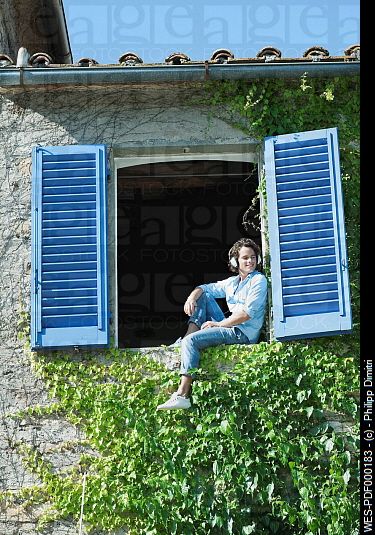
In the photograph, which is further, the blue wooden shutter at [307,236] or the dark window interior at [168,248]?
the dark window interior at [168,248]

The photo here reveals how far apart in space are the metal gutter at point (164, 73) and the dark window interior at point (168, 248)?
10.2 feet

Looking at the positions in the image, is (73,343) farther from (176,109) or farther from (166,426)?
(176,109)

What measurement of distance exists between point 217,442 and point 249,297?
49.0 inches

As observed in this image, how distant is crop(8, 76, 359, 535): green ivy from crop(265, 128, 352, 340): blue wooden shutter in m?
0.17

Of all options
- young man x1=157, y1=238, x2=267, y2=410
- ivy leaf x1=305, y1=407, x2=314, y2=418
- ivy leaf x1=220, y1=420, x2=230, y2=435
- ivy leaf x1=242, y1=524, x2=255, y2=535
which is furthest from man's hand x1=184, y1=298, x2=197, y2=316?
ivy leaf x1=242, y1=524, x2=255, y2=535

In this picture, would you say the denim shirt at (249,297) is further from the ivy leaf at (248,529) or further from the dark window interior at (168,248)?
the dark window interior at (168,248)

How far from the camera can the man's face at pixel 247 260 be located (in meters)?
9.88

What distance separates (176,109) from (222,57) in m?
0.60

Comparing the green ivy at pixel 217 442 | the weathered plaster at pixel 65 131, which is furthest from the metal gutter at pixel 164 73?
the green ivy at pixel 217 442

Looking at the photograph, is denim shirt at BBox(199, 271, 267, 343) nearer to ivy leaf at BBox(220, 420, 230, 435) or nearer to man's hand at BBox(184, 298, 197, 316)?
man's hand at BBox(184, 298, 197, 316)

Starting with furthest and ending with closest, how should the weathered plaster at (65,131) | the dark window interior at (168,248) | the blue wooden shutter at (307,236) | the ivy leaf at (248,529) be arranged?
the dark window interior at (168,248) < the weathered plaster at (65,131) < the blue wooden shutter at (307,236) < the ivy leaf at (248,529)

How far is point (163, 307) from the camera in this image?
15.2 meters

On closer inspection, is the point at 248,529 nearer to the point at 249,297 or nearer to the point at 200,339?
the point at 200,339

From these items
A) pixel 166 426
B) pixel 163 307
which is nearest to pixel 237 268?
pixel 166 426
